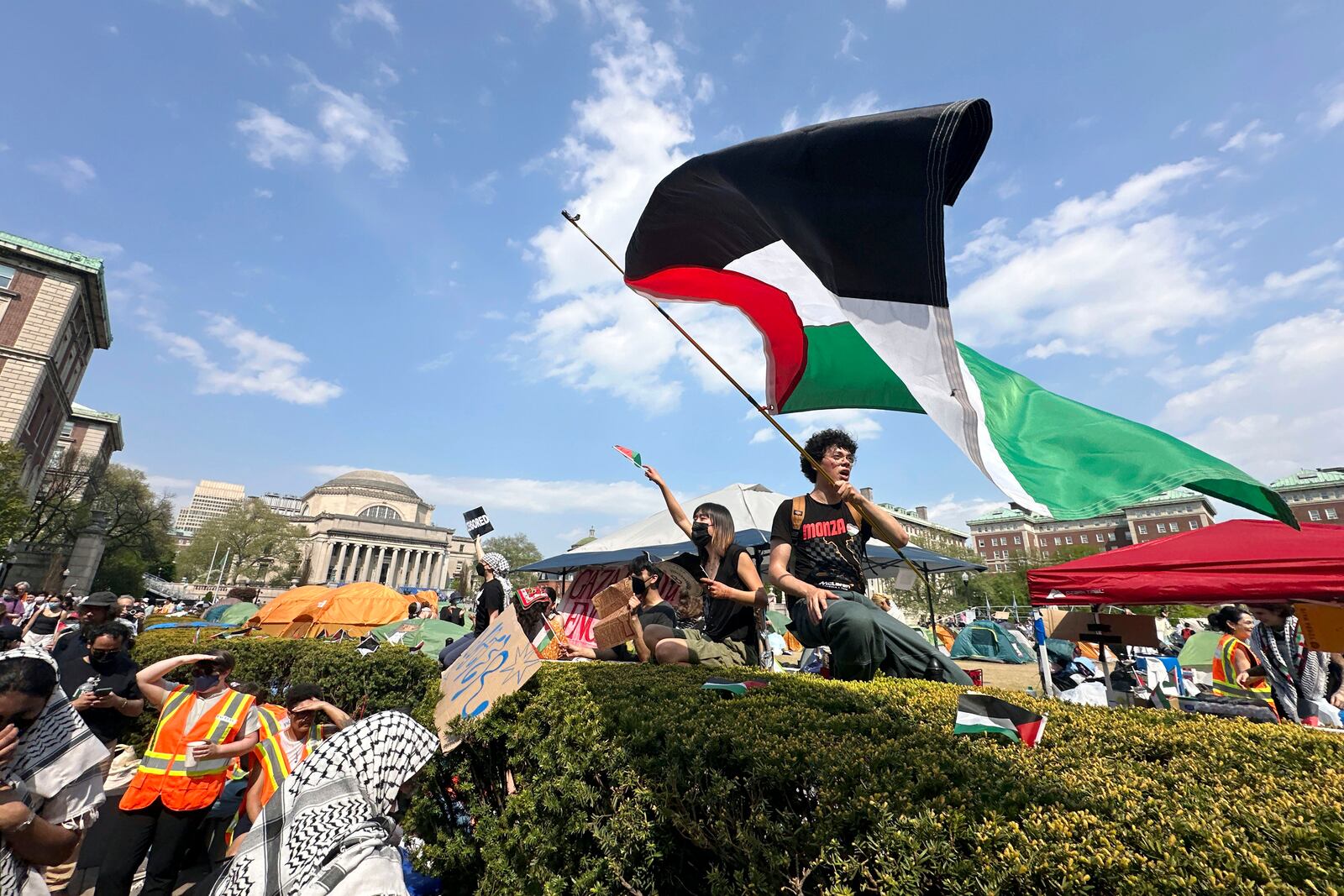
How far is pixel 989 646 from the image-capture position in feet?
68.5

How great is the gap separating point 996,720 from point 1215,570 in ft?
15.7

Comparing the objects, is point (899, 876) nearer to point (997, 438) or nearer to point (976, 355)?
point (997, 438)

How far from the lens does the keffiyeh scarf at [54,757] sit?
2.70 metres

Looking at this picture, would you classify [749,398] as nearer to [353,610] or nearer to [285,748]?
[285,748]

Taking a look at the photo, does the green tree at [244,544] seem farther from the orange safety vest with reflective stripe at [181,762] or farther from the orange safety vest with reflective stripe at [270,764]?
the orange safety vest with reflective stripe at [270,764]

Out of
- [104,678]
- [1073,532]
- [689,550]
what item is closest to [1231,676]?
[689,550]

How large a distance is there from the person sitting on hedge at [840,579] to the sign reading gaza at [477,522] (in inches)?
203

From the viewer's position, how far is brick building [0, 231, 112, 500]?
111ft

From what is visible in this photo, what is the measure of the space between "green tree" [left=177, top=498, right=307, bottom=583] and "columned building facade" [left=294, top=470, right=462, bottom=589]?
9761 millimetres

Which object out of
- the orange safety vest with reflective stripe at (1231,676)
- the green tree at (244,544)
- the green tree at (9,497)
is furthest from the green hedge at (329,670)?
the green tree at (244,544)

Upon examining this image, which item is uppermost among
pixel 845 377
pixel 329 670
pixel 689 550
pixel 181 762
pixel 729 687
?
pixel 845 377

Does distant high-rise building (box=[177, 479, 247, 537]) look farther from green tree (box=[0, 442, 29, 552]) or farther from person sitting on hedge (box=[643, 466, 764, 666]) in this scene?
person sitting on hedge (box=[643, 466, 764, 666])

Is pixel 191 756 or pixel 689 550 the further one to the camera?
pixel 689 550

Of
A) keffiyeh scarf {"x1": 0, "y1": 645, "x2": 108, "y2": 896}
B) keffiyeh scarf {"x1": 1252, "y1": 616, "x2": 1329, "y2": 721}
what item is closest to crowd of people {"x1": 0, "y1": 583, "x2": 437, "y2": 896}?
keffiyeh scarf {"x1": 0, "y1": 645, "x2": 108, "y2": 896}
